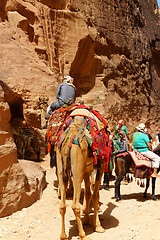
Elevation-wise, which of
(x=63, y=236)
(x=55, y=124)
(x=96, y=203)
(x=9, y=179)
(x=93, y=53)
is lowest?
(x=63, y=236)

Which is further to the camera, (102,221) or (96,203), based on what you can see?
(102,221)

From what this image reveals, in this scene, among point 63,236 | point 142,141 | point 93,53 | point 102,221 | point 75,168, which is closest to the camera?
point 75,168

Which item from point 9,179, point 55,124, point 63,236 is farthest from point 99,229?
point 55,124

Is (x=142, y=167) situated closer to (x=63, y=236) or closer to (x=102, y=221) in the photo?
(x=102, y=221)

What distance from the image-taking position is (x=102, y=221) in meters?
4.44

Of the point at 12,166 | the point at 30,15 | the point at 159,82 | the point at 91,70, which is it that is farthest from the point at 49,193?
the point at 159,82

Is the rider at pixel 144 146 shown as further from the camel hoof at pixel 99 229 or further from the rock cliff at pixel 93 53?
the rock cliff at pixel 93 53

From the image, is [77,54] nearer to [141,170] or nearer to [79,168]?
[141,170]

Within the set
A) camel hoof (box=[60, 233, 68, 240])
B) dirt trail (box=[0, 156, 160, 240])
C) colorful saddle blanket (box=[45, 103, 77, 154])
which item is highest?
colorful saddle blanket (box=[45, 103, 77, 154])

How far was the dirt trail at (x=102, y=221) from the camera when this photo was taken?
12.6 ft

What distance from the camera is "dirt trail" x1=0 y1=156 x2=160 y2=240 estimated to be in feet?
12.6

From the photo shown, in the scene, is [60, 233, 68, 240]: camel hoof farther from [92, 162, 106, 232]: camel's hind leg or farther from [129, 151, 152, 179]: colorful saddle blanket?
[129, 151, 152, 179]: colorful saddle blanket

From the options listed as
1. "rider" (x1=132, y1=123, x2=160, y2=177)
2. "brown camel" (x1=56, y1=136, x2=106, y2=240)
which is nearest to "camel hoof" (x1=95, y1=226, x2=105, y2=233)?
"brown camel" (x1=56, y1=136, x2=106, y2=240)

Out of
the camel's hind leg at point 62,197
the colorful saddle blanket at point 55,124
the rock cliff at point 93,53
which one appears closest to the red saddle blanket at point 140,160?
Answer: the colorful saddle blanket at point 55,124
